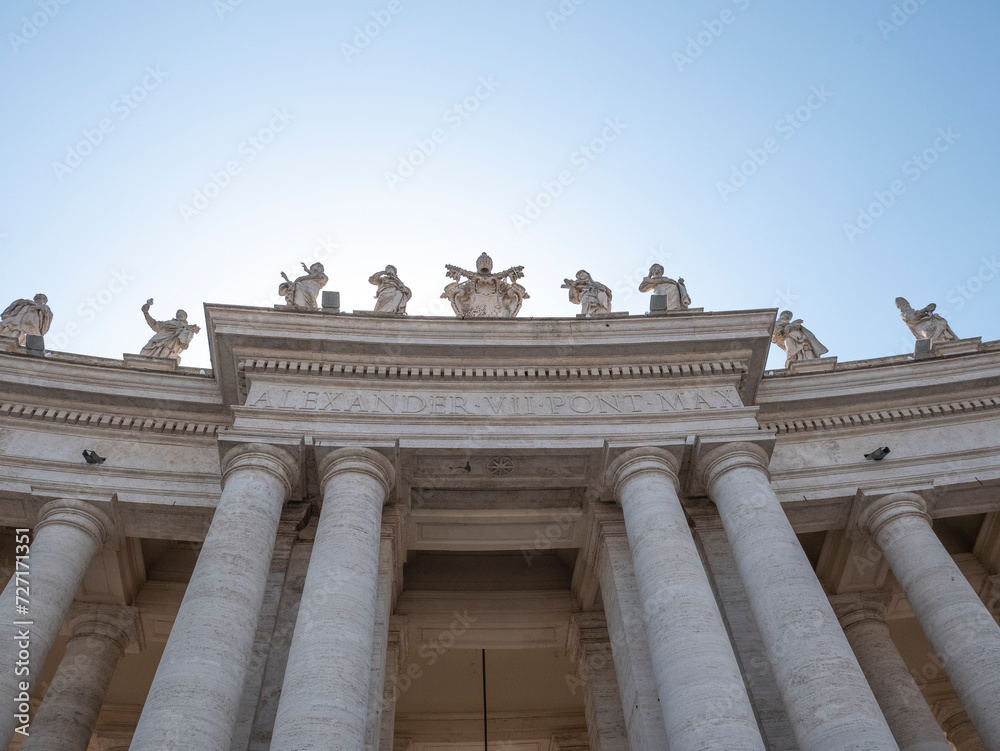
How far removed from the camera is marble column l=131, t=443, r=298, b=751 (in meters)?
13.9

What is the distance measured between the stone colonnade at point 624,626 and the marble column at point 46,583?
1.5 inches

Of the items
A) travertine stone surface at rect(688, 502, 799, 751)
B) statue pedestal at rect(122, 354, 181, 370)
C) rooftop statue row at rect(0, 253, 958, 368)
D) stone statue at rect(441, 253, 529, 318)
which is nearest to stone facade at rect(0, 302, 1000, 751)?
travertine stone surface at rect(688, 502, 799, 751)

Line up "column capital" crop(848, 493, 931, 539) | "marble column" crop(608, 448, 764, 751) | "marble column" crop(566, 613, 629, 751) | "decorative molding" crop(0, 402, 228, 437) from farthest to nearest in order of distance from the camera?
"decorative molding" crop(0, 402, 228, 437) → "column capital" crop(848, 493, 931, 539) → "marble column" crop(566, 613, 629, 751) → "marble column" crop(608, 448, 764, 751)

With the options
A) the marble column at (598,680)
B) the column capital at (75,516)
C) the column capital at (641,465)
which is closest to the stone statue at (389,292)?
the column capital at (641,465)

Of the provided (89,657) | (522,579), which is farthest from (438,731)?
(89,657)

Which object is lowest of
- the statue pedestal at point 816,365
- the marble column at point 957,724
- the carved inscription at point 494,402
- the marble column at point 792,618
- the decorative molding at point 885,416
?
the marble column at point 792,618

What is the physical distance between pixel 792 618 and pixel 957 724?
46.1 ft

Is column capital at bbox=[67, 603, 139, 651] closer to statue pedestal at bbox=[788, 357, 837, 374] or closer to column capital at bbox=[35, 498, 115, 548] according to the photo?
column capital at bbox=[35, 498, 115, 548]

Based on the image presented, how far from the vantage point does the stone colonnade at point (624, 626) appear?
47.0 feet

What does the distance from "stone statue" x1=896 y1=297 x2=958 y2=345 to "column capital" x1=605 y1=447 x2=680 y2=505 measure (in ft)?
34.5

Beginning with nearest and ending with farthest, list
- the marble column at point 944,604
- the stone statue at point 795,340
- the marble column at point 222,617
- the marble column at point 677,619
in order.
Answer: the marble column at point 222,617 < the marble column at point 677,619 < the marble column at point 944,604 < the stone statue at point 795,340

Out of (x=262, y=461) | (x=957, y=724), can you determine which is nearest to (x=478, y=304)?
(x=262, y=461)

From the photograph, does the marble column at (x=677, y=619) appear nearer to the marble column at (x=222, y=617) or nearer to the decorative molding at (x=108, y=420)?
the marble column at (x=222, y=617)

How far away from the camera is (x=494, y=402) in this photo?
21.0 metres
